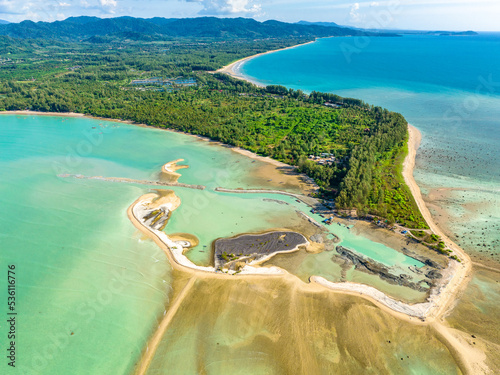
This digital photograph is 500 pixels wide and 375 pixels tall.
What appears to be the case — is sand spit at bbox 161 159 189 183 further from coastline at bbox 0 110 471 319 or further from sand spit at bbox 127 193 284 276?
coastline at bbox 0 110 471 319

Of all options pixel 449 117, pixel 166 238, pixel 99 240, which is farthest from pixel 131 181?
pixel 449 117

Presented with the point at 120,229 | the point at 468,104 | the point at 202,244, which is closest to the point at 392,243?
the point at 202,244

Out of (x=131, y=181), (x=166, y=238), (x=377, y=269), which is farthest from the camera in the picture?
(x=131, y=181)

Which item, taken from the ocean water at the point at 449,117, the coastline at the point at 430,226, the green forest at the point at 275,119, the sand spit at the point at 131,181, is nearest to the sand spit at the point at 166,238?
the coastline at the point at 430,226

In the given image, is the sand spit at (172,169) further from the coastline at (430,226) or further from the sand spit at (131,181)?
the coastline at (430,226)

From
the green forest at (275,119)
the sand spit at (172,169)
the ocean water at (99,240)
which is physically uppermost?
the green forest at (275,119)

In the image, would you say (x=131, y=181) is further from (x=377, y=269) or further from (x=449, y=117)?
(x=449, y=117)
